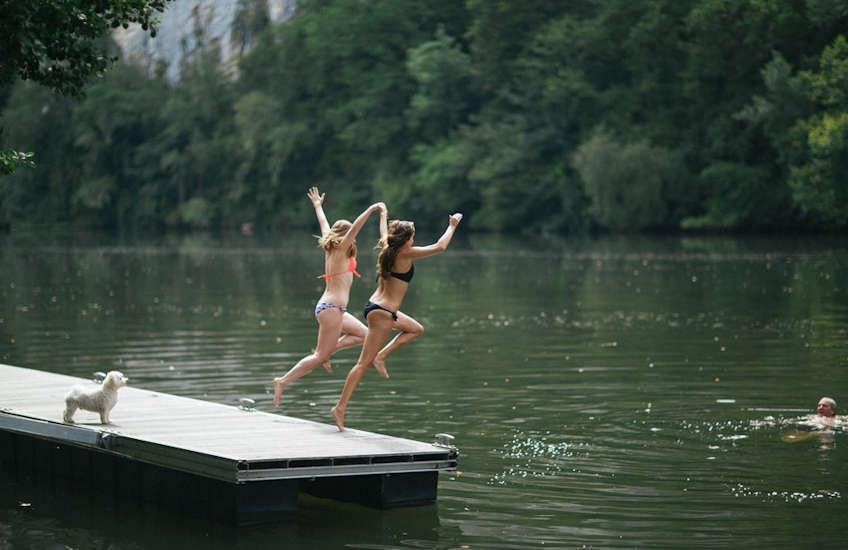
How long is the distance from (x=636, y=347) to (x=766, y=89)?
54.4 meters

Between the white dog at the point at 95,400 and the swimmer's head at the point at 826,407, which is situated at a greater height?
the white dog at the point at 95,400

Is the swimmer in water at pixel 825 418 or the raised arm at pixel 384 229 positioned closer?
the raised arm at pixel 384 229

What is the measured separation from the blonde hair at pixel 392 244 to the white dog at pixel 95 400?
279cm

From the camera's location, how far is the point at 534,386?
70.7 ft

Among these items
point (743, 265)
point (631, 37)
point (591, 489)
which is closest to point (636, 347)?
point (591, 489)

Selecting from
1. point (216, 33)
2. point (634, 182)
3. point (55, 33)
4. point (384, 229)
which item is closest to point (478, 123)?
point (634, 182)

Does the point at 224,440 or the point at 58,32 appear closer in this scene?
the point at 224,440

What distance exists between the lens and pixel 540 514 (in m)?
13.1

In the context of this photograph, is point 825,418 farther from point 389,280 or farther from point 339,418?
point 339,418

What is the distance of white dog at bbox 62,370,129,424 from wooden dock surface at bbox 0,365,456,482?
126 millimetres

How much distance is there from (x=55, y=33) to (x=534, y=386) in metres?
8.29

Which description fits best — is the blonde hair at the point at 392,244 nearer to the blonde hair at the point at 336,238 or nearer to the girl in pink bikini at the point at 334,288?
the girl in pink bikini at the point at 334,288

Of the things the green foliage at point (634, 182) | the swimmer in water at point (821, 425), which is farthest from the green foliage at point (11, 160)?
the green foliage at point (634, 182)

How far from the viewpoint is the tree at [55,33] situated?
18.8 m
